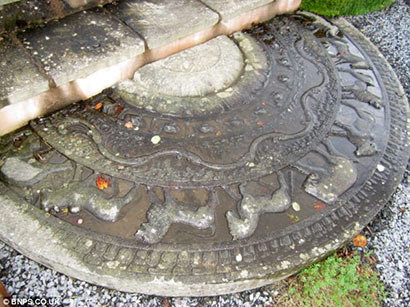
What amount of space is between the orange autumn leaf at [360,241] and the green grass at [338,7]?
2.67 metres

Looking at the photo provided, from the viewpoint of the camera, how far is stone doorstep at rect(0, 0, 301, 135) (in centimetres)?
270

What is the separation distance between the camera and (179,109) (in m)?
3.00

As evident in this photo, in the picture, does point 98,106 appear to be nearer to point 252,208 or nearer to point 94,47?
point 94,47

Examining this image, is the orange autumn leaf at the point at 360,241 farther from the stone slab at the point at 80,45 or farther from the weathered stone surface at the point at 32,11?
the weathered stone surface at the point at 32,11

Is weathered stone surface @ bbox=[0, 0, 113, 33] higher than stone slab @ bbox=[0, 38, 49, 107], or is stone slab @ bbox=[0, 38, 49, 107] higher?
weathered stone surface @ bbox=[0, 0, 113, 33]

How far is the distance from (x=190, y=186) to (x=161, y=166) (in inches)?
10.0

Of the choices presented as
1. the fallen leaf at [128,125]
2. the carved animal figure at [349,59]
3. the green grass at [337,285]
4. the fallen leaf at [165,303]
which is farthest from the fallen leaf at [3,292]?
the carved animal figure at [349,59]

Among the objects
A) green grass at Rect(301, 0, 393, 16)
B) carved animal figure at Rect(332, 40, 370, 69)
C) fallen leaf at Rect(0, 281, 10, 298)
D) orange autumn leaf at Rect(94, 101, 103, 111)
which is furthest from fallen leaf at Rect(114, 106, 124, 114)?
green grass at Rect(301, 0, 393, 16)

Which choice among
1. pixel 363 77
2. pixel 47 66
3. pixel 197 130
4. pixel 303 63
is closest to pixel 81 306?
pixel 197 130

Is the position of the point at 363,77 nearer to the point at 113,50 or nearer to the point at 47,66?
the point at 113,50

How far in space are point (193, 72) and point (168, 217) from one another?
1332mm

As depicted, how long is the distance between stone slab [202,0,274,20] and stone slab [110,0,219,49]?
72 mm

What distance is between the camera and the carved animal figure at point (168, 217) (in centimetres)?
237

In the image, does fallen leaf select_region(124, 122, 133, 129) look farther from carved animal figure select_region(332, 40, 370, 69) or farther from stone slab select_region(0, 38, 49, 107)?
carved animal figure select_region(332, 40, 370, 69)
